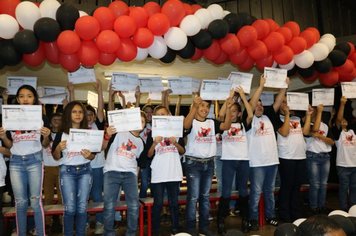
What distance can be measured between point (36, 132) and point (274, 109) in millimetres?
2902

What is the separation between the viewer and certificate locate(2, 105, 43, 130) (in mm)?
3271

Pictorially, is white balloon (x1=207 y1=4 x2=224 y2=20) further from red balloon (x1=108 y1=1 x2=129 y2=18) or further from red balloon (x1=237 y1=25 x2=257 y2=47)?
red balloon (x1=108 y1=1 x2=129 y2=18)

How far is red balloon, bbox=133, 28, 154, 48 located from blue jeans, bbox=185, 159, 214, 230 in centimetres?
139

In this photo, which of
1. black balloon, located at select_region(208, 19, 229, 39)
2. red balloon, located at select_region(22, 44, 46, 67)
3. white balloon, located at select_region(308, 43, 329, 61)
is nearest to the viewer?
red balloon, located at select_region(22, 44, 46, 67)

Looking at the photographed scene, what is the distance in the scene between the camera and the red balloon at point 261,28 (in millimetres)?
4016

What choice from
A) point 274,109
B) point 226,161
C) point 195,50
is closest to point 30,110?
point 195,50

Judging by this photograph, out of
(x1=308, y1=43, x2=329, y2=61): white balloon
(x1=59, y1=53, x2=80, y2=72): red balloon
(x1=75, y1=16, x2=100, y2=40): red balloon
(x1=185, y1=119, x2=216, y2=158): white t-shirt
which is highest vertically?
(x1=75, y1=16, x2=100, y2=40): red balloon

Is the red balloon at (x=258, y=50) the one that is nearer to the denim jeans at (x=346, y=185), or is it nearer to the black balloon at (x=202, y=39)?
the black balloon at (x=202, y=39)

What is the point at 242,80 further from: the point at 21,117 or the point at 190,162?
the point at 21,117

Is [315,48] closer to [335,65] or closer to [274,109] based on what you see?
[335,65]

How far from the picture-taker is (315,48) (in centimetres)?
437

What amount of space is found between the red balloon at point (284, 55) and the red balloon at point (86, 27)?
7.38 feet

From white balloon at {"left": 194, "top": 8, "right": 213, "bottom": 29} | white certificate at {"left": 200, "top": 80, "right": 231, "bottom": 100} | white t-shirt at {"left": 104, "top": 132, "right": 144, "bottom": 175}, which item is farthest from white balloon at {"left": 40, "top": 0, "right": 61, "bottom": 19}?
white certificate at {"left": 200, "top": 80, "right": 231, "bottom": 100}

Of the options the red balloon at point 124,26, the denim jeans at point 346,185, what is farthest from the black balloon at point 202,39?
the denim jeans at point 346,185
